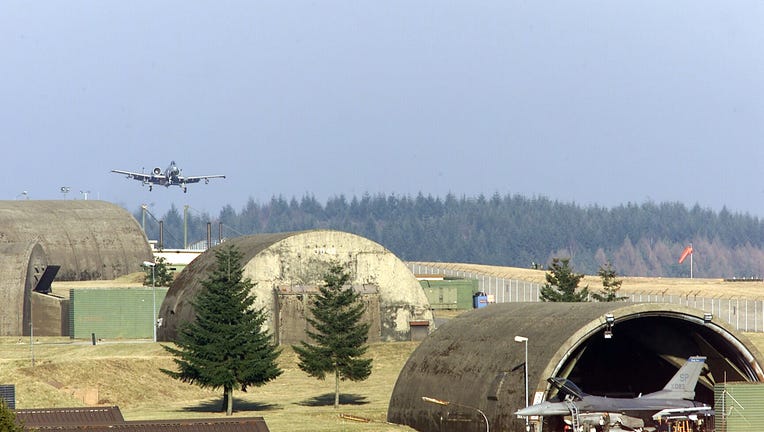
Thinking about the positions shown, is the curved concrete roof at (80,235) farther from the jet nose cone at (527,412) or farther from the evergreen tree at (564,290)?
the jet nose cone at (527,412)

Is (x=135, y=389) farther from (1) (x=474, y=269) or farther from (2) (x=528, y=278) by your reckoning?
(1) (x=474, y=269)

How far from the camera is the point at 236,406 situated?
7744 cm

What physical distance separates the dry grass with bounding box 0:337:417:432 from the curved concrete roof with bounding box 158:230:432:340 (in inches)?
214

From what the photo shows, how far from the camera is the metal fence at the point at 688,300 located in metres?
106

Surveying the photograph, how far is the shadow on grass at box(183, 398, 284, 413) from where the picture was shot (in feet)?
247

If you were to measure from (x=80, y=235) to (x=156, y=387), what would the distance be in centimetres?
7429

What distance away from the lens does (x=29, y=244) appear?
11744 centimetres

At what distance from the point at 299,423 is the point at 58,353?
34087 millimetres

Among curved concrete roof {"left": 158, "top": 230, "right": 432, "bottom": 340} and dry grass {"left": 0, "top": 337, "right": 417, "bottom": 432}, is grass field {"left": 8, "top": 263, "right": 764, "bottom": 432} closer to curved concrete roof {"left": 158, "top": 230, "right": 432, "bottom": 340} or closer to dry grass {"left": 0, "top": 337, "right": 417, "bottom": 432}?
dry grass {"left": 0, "top": 337, "right": 417, "bottom": 432}

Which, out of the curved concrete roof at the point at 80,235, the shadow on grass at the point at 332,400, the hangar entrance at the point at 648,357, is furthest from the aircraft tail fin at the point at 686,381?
the curved concrete roof at the point at 80,235

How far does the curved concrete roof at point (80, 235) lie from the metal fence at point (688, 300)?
129 ft

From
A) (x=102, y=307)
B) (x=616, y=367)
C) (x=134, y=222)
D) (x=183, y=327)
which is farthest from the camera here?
(x=134, y=222)

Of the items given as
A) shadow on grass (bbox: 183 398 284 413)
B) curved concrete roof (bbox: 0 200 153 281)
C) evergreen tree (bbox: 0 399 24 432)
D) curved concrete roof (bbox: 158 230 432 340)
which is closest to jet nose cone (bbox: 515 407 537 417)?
evergreen tree (bbox: 0 399 24 432)

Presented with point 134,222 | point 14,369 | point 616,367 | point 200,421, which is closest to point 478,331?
point 616,367
